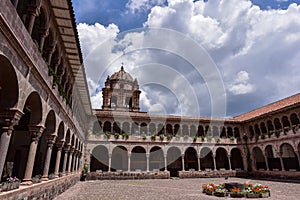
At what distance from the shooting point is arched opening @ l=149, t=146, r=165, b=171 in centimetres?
2788

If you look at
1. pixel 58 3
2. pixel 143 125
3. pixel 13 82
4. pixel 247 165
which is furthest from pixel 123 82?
pixel 13 82

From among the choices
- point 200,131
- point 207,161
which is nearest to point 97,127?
point 200,131

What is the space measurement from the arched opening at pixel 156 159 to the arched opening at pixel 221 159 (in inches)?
340

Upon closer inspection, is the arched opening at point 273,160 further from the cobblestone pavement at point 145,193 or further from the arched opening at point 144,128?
the arched opening at point 144,128

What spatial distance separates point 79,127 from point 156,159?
12.7 metres

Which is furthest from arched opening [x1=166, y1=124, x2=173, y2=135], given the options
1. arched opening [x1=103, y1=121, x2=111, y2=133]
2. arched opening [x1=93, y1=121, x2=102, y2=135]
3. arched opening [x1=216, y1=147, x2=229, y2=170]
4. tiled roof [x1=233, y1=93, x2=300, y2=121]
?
tiled roof [x1=233, y1=93, x2=300, y2=121]

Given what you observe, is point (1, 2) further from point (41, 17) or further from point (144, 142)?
point (144, 142)

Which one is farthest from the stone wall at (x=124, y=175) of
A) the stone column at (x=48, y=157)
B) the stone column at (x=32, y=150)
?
the stone column at (x=32, y=150)

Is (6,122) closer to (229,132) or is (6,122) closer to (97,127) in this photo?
(97,127)

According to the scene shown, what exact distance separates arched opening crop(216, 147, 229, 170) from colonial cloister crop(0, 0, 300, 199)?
14 centimetres

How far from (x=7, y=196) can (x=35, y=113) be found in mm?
3354

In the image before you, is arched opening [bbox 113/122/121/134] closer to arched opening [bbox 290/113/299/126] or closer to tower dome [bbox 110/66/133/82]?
tower dome [bbox 110/66/133/82]

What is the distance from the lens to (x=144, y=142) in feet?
84.6

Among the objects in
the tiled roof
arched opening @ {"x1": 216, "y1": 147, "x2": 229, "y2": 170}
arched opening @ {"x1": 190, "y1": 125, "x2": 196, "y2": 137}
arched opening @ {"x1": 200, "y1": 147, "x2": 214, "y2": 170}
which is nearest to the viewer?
the tiled roof
